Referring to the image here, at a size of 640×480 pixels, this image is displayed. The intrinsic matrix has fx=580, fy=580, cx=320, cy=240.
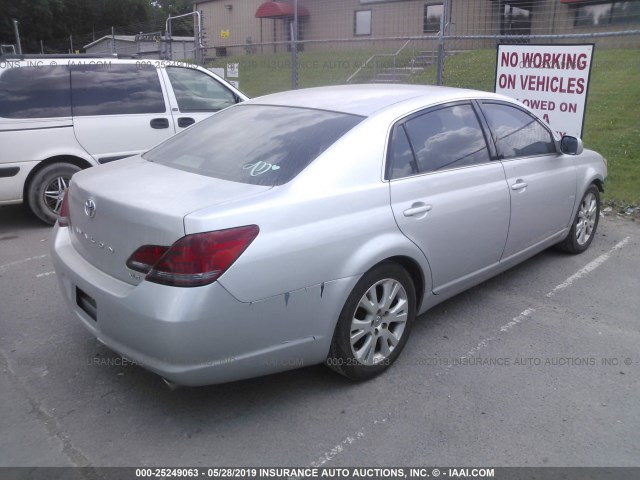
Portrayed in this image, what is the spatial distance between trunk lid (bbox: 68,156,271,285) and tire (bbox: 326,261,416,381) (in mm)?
792

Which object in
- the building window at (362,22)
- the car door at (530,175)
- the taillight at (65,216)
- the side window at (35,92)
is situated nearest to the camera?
the taillight at (65,216)

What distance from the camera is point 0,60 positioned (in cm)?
611

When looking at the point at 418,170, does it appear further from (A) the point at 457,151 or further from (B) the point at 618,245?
(B) the point at 618,245

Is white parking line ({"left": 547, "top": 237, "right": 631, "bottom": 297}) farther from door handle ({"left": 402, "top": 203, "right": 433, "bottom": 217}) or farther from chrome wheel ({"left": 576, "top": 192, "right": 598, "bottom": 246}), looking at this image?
door handle ({"left": 402, "top": 203, "right": 433, "bottom": 217})

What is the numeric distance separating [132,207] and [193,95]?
4.68 m

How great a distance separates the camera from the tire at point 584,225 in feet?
17.4

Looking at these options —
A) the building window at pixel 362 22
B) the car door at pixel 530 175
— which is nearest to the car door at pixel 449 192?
the car door at pixel 530 175

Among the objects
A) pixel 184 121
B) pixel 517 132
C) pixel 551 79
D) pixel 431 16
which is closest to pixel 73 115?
pixel 184 121

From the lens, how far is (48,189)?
246 inches

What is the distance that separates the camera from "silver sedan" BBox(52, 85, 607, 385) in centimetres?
261

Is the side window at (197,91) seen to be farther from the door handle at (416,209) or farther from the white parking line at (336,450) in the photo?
the white parking line at (336,450)

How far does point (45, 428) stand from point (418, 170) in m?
2.47

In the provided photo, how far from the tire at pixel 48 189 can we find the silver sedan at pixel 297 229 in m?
2.89

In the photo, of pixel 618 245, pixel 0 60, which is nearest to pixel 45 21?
pixel 0 60
